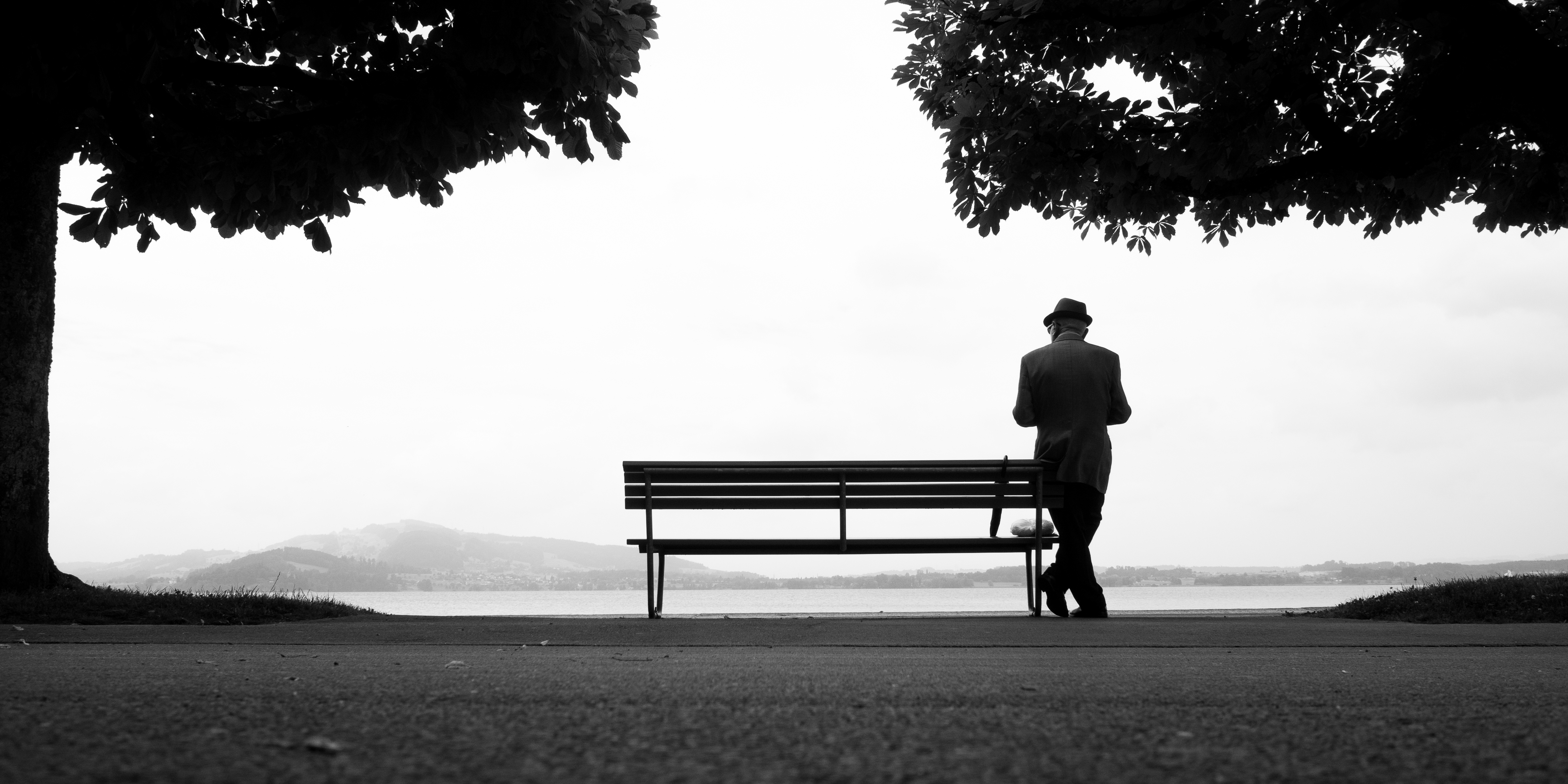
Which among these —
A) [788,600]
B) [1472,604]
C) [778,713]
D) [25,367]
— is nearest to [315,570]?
[788,600]

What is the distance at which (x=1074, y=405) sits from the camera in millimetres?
8719

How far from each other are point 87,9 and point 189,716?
18.4 feet

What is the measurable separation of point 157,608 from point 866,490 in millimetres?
4577

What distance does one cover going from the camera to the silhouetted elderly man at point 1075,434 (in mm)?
8578

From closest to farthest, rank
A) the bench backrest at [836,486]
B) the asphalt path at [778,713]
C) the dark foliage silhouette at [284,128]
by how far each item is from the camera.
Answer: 1. the asphalt path at [778,713]
2. the dark foliage silhouette at [284,128]
3. the bench backrest at [836,486]

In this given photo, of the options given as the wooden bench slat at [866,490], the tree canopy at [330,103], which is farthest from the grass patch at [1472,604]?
the tree canopy at [330,103]

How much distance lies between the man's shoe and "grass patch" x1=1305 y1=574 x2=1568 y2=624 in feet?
6.00

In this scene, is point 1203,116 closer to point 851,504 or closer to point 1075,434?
point 1075,434

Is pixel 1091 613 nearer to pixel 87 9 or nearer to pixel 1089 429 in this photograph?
pixel 1089 429

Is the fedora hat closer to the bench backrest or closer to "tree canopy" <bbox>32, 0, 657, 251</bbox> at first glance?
the bench backrest

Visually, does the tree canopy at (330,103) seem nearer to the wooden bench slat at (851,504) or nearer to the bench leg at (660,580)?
the wooden bench slat at (851,504)

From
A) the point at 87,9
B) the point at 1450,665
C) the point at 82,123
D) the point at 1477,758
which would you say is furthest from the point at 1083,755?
the point at 82,123

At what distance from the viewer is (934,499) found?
8891 millimetres

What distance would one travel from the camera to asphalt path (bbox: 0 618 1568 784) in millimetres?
2312
